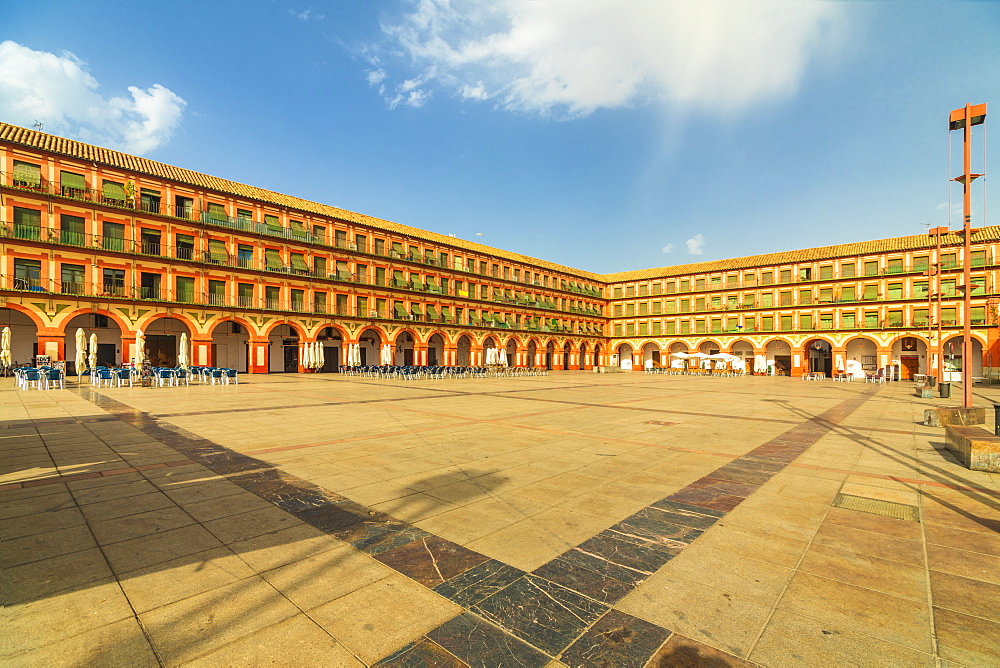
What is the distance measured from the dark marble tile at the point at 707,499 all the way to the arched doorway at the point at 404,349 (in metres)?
38.8

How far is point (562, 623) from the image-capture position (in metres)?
2.76

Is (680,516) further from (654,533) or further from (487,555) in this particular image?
(487,555)

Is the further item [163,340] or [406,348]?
[406,348]

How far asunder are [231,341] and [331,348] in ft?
24.9

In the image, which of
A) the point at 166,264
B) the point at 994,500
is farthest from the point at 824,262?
the point at 166,264

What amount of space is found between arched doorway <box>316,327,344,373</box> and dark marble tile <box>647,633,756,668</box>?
38.0m

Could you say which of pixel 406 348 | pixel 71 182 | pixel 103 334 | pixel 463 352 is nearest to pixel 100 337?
pixel 103 334

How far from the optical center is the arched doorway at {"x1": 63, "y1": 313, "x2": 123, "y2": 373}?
2802 centimetres

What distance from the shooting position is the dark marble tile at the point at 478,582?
3035 millimetres

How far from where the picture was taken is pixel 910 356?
42.6 metres

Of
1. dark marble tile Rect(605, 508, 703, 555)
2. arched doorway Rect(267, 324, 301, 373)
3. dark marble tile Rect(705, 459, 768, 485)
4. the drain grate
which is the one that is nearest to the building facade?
arched doorway Rect(267, 324, 301, 373)

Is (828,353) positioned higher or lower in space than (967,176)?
lower

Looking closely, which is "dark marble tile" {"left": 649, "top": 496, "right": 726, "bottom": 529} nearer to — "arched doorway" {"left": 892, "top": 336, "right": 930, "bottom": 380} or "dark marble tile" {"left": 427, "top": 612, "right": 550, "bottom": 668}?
"dark marble tile" {"left": 427, "top": 612, "right": 550, "bottom": 668}

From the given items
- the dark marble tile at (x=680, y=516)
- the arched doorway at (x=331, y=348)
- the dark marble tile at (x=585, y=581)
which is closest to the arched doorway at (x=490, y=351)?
the arched doorway at (x=331, y=348)
